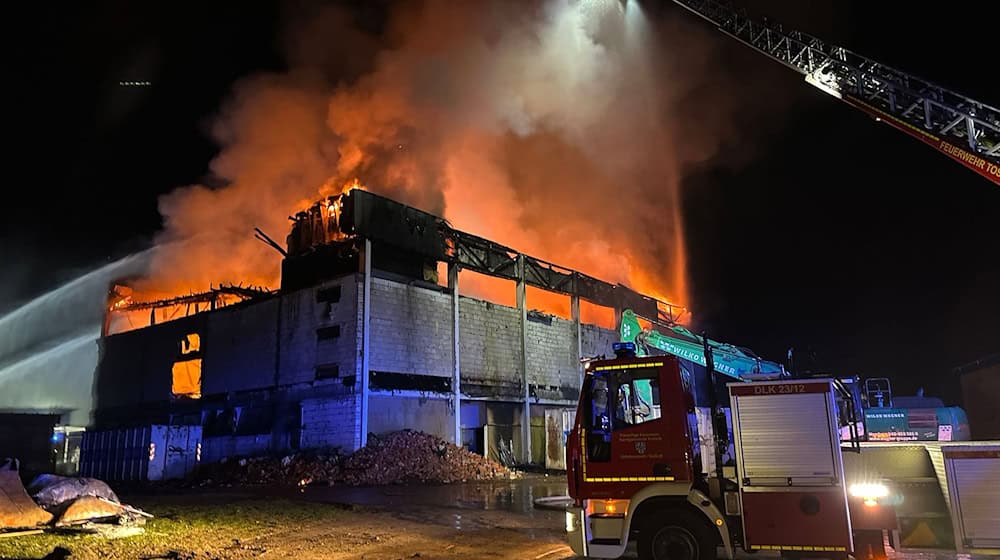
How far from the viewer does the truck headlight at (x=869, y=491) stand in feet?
22.1

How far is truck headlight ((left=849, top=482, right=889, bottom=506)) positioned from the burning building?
1871 cm

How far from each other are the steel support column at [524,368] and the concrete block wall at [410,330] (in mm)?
4608

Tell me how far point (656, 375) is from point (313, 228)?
73.3 ft

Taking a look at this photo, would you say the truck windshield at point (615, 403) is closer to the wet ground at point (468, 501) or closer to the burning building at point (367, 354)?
the wet ground at point (468, 501)

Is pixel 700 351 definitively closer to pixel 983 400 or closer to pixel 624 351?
pixel 624 351

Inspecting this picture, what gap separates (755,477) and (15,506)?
10.8 meters

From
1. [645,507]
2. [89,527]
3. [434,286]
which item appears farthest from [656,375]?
[434,286]

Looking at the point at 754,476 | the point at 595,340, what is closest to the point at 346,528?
the point at 754,476

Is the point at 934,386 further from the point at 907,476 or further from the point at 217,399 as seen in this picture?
the point at 217,399

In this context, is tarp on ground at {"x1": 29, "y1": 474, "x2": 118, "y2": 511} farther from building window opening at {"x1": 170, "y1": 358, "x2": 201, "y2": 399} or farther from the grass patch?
building window opening at {"x1": 170, "y1": 358, "x2": 201, "y2": 399}

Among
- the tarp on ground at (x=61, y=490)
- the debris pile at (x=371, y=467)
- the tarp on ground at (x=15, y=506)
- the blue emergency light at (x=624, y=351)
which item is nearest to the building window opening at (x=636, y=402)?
the blue emergency light at (x=624, y=351)

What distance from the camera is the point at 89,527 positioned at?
994 cm

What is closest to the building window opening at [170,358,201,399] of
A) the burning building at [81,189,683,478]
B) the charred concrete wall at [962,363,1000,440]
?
the burning building at [81,189,683,478]

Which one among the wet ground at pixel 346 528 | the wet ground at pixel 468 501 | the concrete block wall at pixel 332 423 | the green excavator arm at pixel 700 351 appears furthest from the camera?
the concrete block wall at pixel 332 423
